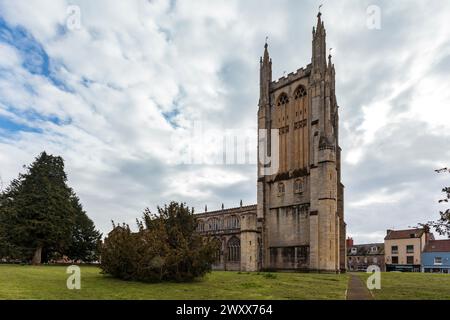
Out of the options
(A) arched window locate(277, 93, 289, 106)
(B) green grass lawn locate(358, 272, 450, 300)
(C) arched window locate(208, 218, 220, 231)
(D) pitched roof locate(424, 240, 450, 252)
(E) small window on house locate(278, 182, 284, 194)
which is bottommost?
(D) pitched roof locate(424, 240, 450, 252)

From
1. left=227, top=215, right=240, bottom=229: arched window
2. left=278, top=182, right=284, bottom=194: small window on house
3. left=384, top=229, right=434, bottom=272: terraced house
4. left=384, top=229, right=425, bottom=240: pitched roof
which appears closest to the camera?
left=278, top=182, right=284, bottom=194: small window on house

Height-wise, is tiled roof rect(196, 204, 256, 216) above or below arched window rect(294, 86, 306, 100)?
below

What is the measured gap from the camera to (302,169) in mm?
51656

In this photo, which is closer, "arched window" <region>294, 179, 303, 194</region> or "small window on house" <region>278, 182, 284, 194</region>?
"arched window" <region>294, 179, 303, 194</region>

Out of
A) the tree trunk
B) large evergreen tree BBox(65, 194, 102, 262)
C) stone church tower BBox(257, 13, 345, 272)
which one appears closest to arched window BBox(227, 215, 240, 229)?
stone church tower BBox(257, 13, 345, 272)

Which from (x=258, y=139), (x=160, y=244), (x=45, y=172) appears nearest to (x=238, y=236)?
(x=258, y=139)

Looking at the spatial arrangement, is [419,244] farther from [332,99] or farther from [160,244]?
[160,244]

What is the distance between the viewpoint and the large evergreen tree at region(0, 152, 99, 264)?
4809 centimetres

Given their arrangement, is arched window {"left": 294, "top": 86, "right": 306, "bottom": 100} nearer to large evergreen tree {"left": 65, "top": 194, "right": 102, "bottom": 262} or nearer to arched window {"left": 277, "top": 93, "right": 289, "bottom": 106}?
arched window {"left": 277, "top": 93, "right": 289, "bottom": 106}

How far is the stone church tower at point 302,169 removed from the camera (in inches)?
1818

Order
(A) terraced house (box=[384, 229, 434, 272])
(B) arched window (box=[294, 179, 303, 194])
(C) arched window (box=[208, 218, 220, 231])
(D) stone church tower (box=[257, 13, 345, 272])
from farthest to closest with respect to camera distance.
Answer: (A) terraced house (box=[384, 229, 434, 272])
(C) arched window (box=[208, 218, 220, 231])
(B) arched window (box=[294, 179, 303, 194])
(D) stone church tower (box=[257, 13, 345, 272])

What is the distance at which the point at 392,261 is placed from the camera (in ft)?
261

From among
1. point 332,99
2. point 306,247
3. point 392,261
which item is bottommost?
point 392,261
